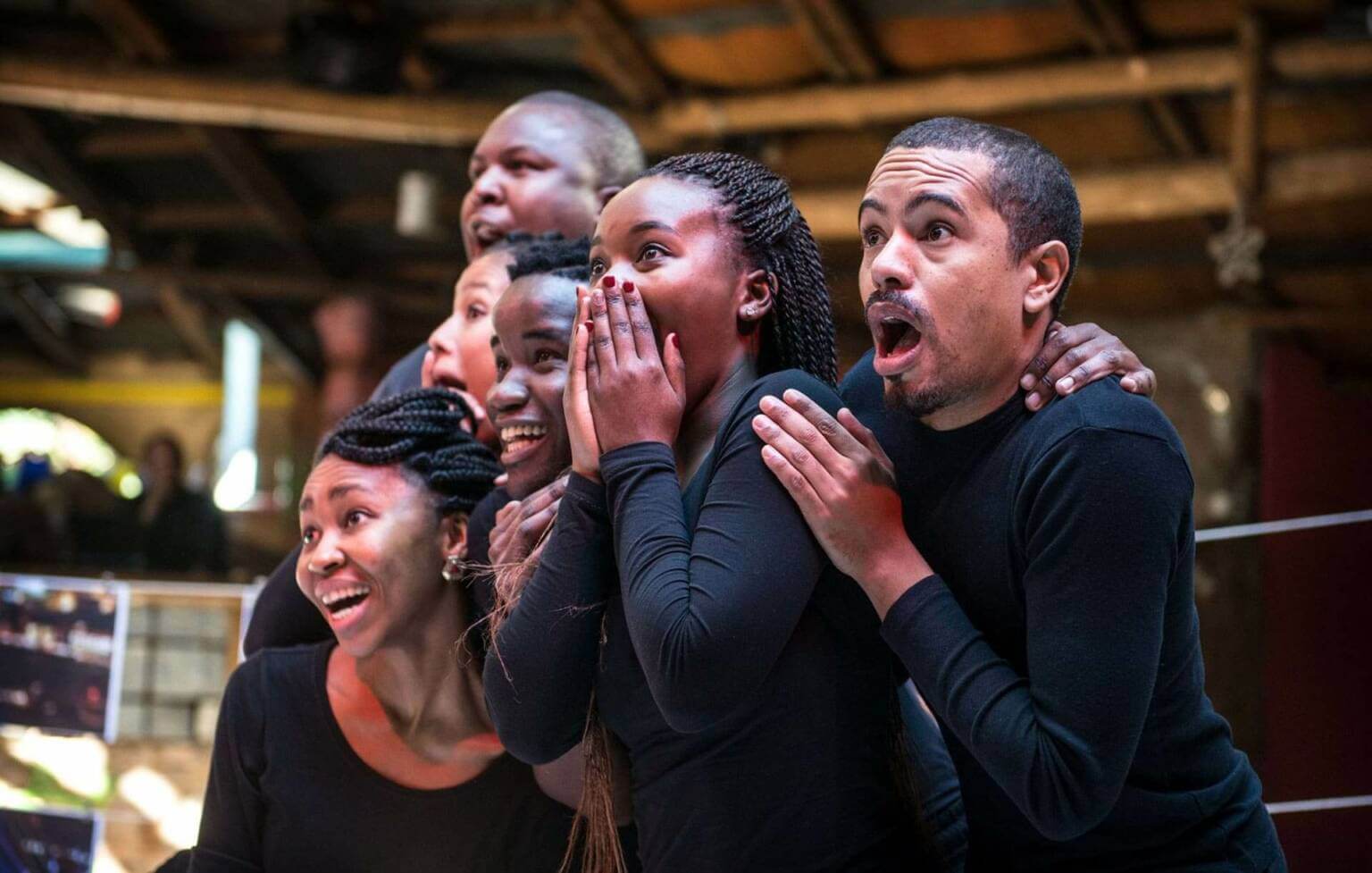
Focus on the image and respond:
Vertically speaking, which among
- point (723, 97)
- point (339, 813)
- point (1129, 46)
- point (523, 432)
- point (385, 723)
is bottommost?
point (339, 813)

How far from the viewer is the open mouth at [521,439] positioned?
1.99 meters

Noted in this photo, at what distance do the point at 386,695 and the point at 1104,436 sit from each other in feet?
4.07

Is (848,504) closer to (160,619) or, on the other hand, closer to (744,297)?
(744,297)

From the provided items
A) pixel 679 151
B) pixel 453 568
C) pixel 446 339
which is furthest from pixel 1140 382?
pixel 679 151

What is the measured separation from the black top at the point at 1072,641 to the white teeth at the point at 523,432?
0.54 meters

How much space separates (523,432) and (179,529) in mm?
5593

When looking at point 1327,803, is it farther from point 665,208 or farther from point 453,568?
point 665,208

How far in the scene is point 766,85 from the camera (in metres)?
6.35

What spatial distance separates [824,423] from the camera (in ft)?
5.09

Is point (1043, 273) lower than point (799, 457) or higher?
higher

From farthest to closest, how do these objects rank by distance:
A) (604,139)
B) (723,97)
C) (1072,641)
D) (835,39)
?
(723,97), (835,39), (604,139), (1072,641)

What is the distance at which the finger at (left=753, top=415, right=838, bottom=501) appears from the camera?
1505 millimetres

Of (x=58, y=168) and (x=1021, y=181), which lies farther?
(x=58, y=168)

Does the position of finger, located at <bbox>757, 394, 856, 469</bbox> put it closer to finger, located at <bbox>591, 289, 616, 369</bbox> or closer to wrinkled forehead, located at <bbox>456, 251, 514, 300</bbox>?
finger, located at <bbox>591, 289, 616, 369</bbox>
